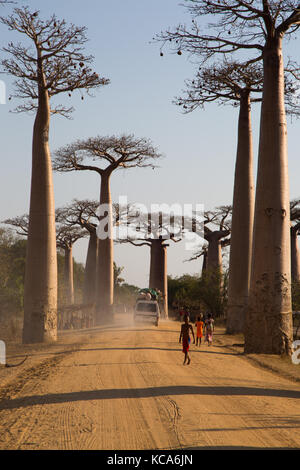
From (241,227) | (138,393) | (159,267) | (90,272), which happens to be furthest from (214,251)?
(138,393)

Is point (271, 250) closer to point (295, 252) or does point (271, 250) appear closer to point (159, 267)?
point (295, 252)

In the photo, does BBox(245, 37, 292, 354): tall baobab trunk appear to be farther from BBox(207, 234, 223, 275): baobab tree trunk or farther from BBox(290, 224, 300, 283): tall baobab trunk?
BBox(290, 224, 300, 283): tall baobab trunk

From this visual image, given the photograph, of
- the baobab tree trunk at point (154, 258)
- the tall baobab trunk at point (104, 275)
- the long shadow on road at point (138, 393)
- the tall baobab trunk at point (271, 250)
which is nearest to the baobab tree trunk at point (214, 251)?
the baobab tree trunk at point (154, 258)

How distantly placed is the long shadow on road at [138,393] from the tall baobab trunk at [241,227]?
11.3 metres

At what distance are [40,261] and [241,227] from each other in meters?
7.34

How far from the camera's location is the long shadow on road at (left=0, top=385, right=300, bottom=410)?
6930mm

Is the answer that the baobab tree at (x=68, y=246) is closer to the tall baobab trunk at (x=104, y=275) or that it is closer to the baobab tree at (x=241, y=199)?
the tall baobab trunk at (x=104, y=275)

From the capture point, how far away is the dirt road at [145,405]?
5.06 metres

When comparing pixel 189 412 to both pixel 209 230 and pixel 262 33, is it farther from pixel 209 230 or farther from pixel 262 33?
pixel 209 230

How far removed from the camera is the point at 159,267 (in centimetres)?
3991

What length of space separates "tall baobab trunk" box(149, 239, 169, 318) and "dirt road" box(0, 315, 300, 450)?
2765 centimetres

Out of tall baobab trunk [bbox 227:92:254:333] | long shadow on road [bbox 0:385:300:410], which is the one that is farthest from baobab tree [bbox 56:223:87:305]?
long shadow on road [bbox 0:385:300:410]

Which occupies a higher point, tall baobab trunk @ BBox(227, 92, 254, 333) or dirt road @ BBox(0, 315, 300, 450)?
tall baobab trunk @ BBox(227, 92, 254, 333)
